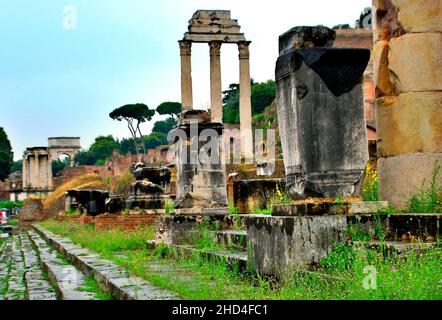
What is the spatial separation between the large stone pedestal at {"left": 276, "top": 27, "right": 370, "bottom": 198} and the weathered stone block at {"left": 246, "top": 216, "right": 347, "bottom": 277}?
1.18 ft

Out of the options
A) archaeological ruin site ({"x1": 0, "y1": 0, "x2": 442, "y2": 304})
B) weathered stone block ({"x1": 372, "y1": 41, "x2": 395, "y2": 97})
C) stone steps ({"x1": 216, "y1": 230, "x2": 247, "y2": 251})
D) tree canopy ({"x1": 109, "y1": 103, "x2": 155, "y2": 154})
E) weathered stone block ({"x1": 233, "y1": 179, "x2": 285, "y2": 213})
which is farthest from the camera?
tree canopy ({"x1": 109, "y1": 103, "x2": 155, "y2": 154})

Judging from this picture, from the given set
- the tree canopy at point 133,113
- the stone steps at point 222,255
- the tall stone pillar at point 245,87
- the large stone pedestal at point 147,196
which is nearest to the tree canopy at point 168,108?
the tree canopy at point 133,113

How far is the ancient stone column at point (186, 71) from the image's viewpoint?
130 feet

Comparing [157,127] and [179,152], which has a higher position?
[157,127]

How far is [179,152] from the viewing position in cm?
1012

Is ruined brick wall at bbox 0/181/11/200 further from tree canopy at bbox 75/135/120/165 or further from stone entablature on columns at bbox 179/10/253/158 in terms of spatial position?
stone entablature on columns at bbox 179/10/253/158

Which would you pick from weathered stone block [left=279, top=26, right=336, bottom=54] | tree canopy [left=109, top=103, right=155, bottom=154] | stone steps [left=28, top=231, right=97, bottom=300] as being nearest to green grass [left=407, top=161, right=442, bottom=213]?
weathered stone block [left=279, top=26, right=336, bottom=54]

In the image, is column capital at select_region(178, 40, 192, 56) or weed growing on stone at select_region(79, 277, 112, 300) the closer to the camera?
weed growing on stone at select_region(79, 277, 112, 300)

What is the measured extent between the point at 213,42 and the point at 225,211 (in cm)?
3134

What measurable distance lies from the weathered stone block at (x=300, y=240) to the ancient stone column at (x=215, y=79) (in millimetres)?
34916

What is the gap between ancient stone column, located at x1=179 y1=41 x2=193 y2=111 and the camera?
39750 millimetres

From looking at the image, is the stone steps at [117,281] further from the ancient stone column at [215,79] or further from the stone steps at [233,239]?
the ancient stone column at [215,79]
